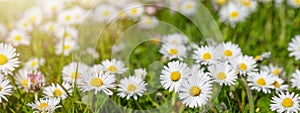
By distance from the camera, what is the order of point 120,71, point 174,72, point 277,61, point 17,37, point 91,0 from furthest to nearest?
1. point 91,0
2. point 17,37
3. point 277,61
4. point 120,71
5. point 174,72

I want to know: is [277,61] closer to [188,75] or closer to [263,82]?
[263,82]

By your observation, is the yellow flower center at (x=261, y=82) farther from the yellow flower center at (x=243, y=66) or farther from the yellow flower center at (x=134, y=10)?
the yellow flower center at (x=134, y=10)

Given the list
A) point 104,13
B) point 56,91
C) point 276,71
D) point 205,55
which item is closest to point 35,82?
point 56,91

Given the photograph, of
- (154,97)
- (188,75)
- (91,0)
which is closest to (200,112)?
(188,75)

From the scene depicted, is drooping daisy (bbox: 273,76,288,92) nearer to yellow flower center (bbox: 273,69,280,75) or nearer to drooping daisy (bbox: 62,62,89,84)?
yellow flower center (bbox: 273,69,280,75)

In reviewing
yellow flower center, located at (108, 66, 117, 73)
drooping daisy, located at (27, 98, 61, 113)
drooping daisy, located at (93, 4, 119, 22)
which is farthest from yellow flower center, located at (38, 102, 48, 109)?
drooping daisy, located at (93, 4, 119, 22)

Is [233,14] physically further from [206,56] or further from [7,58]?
[7,58]
